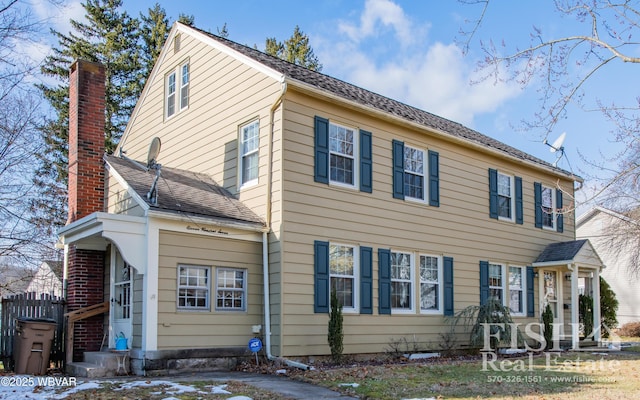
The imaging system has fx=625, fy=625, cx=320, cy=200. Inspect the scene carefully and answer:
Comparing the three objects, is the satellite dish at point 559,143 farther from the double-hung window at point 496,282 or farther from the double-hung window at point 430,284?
the double-hung window at point 430,284

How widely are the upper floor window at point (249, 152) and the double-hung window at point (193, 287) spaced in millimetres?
2468

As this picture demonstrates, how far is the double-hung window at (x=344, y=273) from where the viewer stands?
13.6 m

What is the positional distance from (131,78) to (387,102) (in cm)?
1880

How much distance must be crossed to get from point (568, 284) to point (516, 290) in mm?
3010

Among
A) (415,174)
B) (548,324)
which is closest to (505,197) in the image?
(548,324)

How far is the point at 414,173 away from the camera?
15750 mm

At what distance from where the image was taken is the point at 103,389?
9.07 m

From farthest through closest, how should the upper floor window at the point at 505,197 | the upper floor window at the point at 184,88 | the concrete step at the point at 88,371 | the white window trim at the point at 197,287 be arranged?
1. the upper floor window at the point at 505,197
2. the upper floor window at the point at 184,88
3. the white window trim at the point at 197,287
4. the concrete step at the point at 88,371

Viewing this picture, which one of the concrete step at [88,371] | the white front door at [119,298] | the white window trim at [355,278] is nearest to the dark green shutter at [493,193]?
the white window trim at [355,278]

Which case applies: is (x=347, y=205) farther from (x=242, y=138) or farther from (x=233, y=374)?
(x=233, y=374)

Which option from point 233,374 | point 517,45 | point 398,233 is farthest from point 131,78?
point 517,45

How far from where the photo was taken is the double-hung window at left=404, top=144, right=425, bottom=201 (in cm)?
1555

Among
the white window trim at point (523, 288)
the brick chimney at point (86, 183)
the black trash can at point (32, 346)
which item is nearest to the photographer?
the black trash can at point (32, 346)

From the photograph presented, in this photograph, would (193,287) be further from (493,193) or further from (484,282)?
(493,193)
